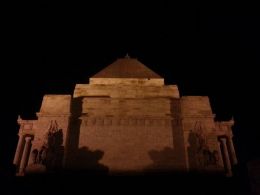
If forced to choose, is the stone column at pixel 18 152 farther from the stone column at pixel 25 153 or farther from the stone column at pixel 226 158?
the stone column at pixel 226 158

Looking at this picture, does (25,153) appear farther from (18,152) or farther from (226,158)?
(226,158)

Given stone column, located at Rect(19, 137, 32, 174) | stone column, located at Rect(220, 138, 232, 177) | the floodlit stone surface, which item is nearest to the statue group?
the floodlit stone surface

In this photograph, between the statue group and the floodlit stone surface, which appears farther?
the floodlit stone surface

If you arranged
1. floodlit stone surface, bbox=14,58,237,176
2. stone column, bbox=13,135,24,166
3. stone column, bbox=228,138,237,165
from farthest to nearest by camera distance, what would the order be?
stone column, bbox=228,138,237,165 < stone column, bbox=13,135,24,166 < floodlit stone surface, bbox=14,58,237,176

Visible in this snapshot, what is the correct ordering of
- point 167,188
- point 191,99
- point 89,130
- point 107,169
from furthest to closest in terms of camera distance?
point 191,99 → point 89,130 → point 107,169 → point 167,188

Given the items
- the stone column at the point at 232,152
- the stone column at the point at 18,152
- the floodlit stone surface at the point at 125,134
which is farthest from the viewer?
the stone column at the point at 232,152

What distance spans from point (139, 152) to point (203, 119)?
14.7 feet

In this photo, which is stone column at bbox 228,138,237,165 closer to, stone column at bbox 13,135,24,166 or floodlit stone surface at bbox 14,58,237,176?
floodlit stone surface at bbox 14,58,237,176

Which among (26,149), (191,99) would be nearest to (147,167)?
(191,99)

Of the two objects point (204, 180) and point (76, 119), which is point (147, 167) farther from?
point (76, 119)

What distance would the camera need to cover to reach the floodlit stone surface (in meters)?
19.3

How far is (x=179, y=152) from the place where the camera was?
19.8 metres

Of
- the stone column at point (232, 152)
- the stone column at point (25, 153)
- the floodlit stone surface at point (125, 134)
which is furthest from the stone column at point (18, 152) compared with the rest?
the stone column at point (232, 152)

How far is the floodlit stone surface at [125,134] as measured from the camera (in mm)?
19281
